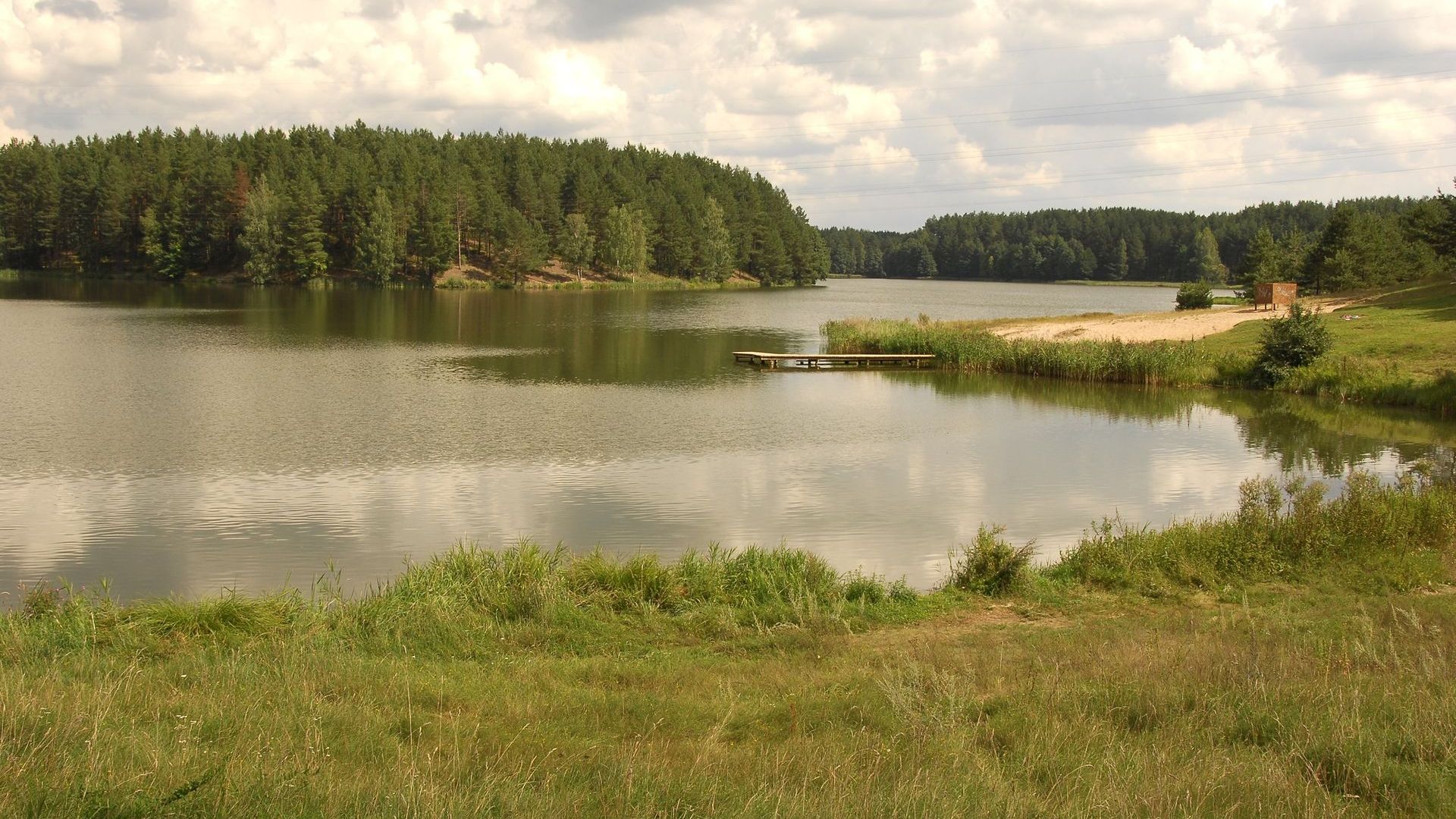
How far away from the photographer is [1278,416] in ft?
94.5

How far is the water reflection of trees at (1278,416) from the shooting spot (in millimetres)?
23359

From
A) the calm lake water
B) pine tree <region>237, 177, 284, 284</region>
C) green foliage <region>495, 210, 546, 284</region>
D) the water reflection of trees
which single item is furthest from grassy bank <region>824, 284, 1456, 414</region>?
pine tree <region>237, 177, 284, 284</region>

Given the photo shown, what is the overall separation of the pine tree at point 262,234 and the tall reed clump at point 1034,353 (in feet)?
196

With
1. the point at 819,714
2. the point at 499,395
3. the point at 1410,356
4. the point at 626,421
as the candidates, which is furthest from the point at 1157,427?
the point at 819,714

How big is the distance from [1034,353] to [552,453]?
2285cm

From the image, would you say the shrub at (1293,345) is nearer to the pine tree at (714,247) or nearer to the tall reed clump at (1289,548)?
the tall reed clump at (1289,548)

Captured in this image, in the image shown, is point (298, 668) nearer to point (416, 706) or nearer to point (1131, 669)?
point (416, 706)

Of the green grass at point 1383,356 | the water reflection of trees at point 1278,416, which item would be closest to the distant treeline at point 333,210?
the water reflection of trees at point 1278,416

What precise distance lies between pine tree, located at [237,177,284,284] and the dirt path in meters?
65.6

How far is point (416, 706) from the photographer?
6.83m

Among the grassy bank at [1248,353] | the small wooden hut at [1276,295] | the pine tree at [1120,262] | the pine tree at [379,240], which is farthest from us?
the pine tree at [1120,262]

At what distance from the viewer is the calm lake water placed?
48.2 feet

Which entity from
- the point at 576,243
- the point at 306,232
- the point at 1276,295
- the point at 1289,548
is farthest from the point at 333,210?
the point at 1289,548

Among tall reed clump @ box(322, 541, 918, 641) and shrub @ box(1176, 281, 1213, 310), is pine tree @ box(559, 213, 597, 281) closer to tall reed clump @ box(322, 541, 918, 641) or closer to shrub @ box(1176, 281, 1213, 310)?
shrub @ box(1176, 281, 1213, 310)
